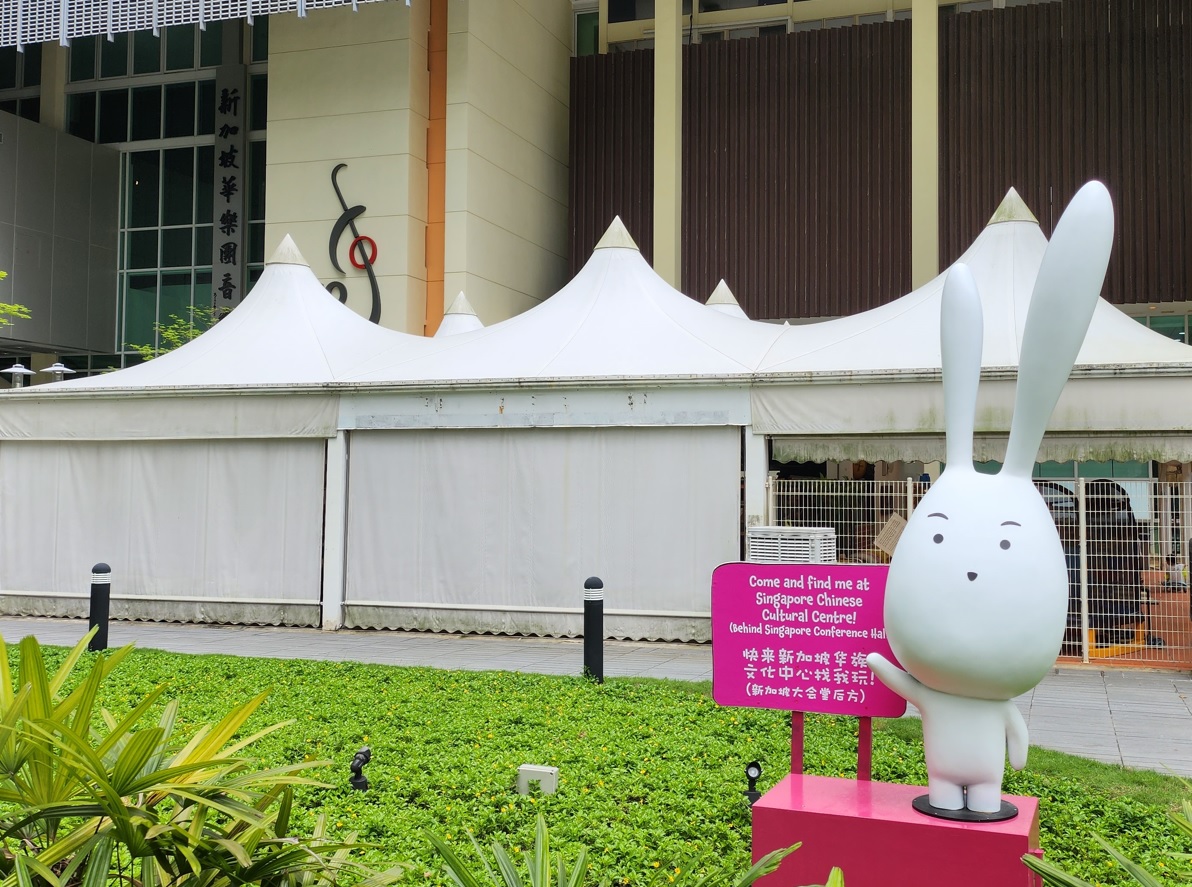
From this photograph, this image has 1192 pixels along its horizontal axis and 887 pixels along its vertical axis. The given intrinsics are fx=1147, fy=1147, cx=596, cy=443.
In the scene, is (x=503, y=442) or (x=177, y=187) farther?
(x=177, y=187)

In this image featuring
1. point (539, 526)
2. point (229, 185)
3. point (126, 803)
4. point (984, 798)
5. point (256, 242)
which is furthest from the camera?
point (256, 242)

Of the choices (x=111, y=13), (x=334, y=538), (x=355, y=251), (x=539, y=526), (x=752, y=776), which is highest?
(x=111, y=13)

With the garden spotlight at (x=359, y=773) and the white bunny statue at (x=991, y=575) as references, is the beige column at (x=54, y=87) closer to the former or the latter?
the garden spotlight at (x=359, y=773)

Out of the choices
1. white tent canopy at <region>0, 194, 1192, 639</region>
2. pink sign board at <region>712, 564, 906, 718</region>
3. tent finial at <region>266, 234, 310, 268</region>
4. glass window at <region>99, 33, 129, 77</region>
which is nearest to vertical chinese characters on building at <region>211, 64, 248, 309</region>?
glass window at <region>99, 33, 129, 77</region>

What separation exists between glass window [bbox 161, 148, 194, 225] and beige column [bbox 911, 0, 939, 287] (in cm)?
1791

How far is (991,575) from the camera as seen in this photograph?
427cm

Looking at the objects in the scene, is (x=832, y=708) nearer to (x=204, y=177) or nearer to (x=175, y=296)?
(x=204, y=177)

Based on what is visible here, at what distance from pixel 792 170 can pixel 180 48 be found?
51.9 feet

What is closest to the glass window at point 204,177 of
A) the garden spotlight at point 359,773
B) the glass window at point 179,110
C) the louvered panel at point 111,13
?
the glass window at point 179,110

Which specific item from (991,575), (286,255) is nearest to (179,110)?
(286,255)

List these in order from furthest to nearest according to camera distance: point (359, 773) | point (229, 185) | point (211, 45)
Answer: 1. point (211, 45)
2. point (229, 185)
3. point (359, 773)

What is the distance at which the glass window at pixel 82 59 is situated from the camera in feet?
97.9

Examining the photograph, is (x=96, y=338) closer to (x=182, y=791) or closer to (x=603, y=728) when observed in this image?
(x=603, y=728)

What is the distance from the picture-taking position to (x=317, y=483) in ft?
45.5
